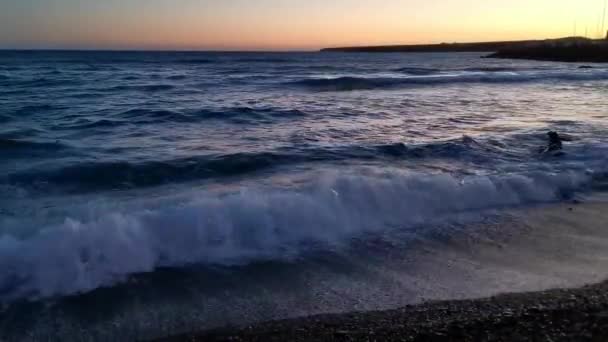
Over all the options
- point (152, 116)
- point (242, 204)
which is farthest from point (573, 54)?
point (242, 204)

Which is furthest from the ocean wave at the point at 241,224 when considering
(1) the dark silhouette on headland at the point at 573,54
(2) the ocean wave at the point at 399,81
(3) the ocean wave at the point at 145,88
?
(1) the dark silhouette on headland at the point at 573,54

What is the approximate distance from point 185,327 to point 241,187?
3948 millimetres

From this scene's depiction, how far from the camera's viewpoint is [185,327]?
3.60 m

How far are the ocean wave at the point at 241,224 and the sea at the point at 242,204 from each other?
0.03 meters

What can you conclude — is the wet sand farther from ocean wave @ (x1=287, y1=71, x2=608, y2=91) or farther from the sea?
ocean wave @ (x1=287, y1=71, x2=608, y2=91)

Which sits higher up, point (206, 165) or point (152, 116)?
point (152, 116)

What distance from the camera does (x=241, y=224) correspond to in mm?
5852

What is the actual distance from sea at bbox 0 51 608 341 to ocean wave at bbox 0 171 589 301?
0.08ft

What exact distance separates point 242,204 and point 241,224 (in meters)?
0.56

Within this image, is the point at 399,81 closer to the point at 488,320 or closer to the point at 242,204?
the point at 242,204

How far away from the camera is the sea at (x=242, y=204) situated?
13.1 feet

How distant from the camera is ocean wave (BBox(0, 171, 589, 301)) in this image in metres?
4.62

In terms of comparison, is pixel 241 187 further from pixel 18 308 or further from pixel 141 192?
pixel 18 308

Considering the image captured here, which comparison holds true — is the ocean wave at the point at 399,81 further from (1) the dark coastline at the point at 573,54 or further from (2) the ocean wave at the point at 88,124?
(1) the dark coastline at the point at 573,54
